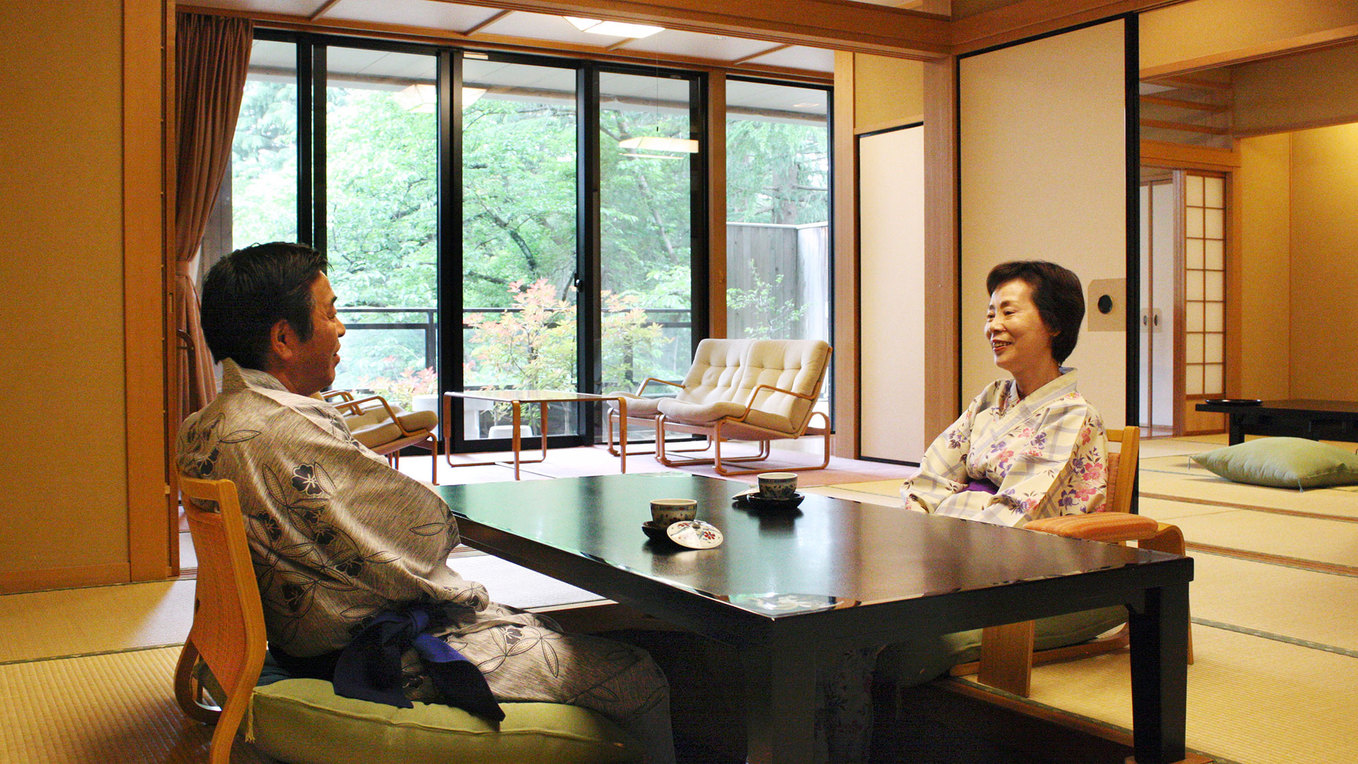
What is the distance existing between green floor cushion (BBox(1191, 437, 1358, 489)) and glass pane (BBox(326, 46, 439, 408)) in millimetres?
4640

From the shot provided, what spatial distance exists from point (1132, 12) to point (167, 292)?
379cm

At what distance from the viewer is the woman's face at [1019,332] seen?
243 cm

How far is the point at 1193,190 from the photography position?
27.6 ft

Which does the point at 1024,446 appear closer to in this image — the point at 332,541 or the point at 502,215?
the point at 332,541

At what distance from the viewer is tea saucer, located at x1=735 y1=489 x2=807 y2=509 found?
2.25 metres

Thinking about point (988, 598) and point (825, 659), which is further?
point (988, 598)

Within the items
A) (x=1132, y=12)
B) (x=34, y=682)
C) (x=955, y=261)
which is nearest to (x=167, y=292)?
(x=34, y=682)

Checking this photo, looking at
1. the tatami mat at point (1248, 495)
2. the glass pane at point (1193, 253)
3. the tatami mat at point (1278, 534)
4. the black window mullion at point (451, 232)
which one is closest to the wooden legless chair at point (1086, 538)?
the tatami mat at point (1278, 534)

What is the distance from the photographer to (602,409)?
757 cm

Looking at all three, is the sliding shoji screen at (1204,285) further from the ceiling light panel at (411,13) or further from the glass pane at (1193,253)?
the ceiling light panel at (411,13)

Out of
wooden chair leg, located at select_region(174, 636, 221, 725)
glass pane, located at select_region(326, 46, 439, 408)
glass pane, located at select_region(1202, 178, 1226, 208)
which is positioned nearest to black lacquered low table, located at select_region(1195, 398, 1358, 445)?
glass pane, located at select_region(1202, 178, 1226, 208)

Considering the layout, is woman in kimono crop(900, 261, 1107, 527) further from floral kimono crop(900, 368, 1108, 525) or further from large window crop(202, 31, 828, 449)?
large window crop(202, 31, 828, 449)

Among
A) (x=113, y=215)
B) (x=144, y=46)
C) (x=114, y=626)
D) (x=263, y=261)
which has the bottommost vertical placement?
(x=114, y=626)

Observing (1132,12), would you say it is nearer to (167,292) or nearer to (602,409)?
(167,292)
